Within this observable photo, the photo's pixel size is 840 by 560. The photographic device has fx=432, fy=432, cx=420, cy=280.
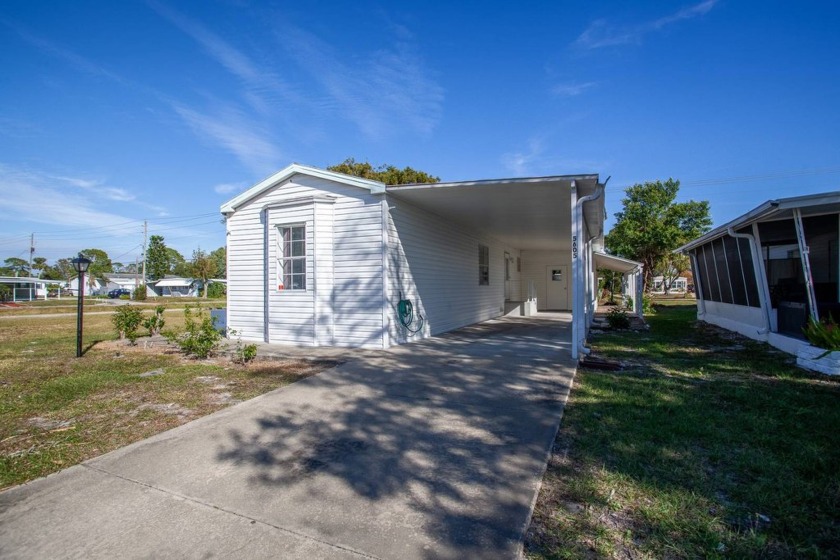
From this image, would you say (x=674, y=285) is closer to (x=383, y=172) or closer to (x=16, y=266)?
(x=383, y=172)

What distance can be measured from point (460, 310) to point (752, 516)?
10145 millimetres

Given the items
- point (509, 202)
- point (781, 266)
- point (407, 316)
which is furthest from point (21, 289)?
point (781, 266)

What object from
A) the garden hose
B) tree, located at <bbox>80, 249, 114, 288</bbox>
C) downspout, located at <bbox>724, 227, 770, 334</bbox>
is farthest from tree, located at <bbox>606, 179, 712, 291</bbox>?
tree, located at <bbox>80, 249, 114, 288</bbox>

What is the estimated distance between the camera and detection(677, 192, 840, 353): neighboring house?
25.1 feet

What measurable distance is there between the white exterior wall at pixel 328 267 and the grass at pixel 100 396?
5.66 ft

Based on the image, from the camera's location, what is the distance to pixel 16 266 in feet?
242

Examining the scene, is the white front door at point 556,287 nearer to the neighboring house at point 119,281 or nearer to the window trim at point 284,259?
the window trim at point 284,259

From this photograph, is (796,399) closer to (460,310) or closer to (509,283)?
(460,310)

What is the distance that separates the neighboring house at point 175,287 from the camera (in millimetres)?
59562

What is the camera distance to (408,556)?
2.18 m

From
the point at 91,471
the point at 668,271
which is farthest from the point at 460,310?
the point at 668,271

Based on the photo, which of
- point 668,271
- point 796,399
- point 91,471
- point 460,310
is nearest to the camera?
point 91,471

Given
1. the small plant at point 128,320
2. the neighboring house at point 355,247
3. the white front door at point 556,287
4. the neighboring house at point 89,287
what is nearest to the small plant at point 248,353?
the neighboring house at point 355,247

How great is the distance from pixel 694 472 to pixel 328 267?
7.11m
